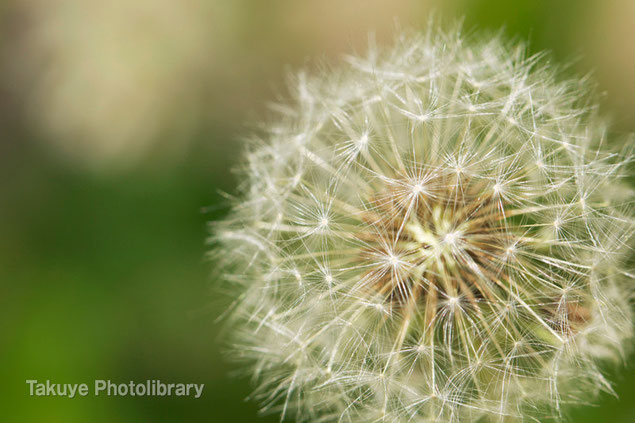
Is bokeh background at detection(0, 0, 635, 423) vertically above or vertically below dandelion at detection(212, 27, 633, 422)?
above
